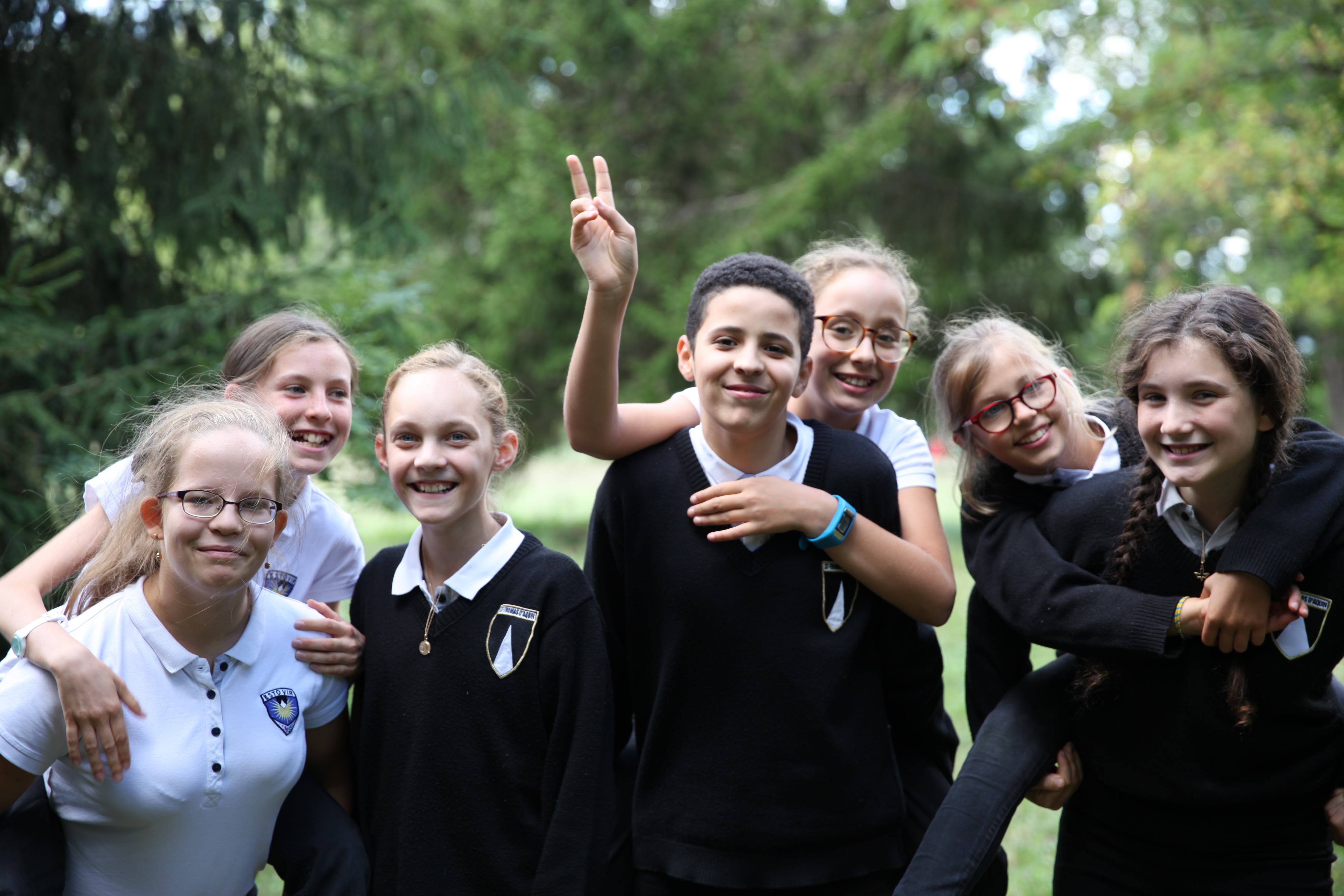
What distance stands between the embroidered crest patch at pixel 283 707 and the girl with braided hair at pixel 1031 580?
1.38m

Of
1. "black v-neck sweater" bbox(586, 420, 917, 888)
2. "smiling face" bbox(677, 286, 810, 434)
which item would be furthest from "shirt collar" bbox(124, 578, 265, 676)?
"smiling face" bbox(677, 286, 810, 434)

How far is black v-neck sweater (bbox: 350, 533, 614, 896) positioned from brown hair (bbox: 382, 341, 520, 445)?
1.34ft

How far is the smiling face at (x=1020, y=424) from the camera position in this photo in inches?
100

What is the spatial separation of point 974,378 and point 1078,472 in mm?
354

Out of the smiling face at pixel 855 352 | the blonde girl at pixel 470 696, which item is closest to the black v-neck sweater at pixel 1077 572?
the smiling face at pixel 855 352

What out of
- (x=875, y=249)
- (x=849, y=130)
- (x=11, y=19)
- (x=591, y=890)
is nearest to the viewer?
(x=591, y=890)

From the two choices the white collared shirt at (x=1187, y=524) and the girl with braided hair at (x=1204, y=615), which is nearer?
the girl with braided hair at (x=1204, y=615)

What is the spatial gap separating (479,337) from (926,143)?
615cm

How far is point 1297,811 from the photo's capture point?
7.42 feet

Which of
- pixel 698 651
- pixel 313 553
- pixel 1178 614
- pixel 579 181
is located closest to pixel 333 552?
pixel 313 553

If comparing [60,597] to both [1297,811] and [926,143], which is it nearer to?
[1297,811]

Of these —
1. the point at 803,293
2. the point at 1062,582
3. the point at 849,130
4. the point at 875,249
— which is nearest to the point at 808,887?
the point at 1062,582

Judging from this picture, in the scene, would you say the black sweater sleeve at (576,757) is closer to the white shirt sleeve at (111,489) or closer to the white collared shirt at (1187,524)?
the white shirt sleeve at (111,489)

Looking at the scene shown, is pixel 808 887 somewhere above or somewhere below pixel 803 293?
below
